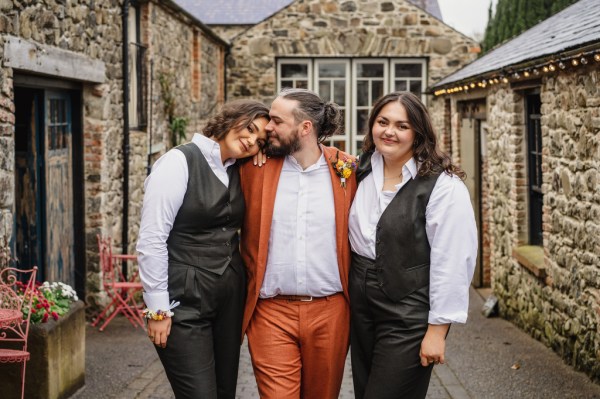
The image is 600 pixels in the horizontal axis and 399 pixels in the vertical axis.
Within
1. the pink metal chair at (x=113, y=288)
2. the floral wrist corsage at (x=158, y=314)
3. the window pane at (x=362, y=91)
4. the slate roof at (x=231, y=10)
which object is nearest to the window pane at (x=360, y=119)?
the window pane at (x=362, y=91)

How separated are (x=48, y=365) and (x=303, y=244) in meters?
2.53

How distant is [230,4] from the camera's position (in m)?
22.3

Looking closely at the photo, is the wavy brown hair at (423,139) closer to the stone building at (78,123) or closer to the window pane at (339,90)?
the stone building at (78,123)

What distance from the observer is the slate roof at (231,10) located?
21.2 m

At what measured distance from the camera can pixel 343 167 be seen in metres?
4.22

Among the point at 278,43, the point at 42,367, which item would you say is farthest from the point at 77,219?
the point at 278,43

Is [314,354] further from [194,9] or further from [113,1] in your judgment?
[194,9]

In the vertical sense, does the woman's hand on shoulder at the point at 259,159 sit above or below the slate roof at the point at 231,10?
below

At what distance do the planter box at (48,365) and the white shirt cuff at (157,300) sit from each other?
212 cm

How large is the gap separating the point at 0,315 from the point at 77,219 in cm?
377

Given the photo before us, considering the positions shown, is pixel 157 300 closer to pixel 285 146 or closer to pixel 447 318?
pixel 285 146

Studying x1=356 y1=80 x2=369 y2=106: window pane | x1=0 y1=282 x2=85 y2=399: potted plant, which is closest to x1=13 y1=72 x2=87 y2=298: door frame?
x1=0 y1=282 x2=85 y2=399: potted plant

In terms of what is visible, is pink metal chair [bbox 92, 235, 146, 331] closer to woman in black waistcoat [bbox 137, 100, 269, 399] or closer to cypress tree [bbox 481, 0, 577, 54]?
woman in black waistcoat [bbox 137, 100, 269, 399]

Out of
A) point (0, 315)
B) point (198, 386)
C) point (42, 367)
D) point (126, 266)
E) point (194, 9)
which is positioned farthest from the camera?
point (194, 9)
